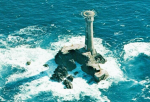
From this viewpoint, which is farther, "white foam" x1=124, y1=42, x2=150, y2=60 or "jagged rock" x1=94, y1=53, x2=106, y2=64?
"white foam" x1=124, y1=42, x2=150, y2=60

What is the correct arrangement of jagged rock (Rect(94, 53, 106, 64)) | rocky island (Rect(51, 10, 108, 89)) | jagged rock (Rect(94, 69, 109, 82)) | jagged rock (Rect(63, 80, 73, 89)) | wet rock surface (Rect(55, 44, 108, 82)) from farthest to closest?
jagged rock (Rect(94, 53, 106, 64)) < wet rock surface (Rect(55, 44, 108, 82)) < rocky island (Rect(51, 10, 108, 89)) < jagged rock (Rect(94, 69, 109, 82)) < jagged rock (Rect(63, 80, 73, 89))

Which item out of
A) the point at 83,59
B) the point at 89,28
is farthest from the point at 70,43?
the point at 89,28

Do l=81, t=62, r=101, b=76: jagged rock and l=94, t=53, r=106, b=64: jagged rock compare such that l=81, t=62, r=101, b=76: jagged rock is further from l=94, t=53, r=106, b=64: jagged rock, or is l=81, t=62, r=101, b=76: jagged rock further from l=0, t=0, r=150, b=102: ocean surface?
l=94, t=53, r=106, b=64: jagged rock

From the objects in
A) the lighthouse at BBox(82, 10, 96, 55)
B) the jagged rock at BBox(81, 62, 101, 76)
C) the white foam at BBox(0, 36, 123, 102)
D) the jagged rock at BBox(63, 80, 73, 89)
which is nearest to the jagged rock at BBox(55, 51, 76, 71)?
the white foam at BBox(0, 36, 123, 102)

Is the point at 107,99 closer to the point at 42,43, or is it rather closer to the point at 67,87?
the point at 67,87

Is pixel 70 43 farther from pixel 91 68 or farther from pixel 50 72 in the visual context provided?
pixel 91 68

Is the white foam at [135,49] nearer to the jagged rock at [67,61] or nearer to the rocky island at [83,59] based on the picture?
the rocky island at [83,59]

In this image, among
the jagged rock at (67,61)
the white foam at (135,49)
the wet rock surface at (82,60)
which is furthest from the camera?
the white foam at (135,49)

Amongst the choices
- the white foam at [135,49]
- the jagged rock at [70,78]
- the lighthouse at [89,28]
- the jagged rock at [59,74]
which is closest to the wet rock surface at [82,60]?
the lighthouse at [89,28]
